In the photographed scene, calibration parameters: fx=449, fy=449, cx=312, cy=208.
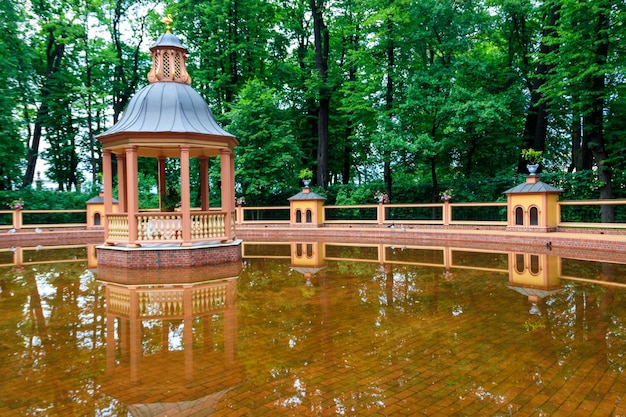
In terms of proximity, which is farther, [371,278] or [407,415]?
[371,278]

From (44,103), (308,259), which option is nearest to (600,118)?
(308,259)

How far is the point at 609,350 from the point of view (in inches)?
179

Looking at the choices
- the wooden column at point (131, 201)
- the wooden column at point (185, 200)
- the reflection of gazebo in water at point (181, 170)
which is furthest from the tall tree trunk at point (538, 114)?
the wooden column at point (131, 201)

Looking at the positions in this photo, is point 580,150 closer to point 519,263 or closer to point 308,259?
point 519,263

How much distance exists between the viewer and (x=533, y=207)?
16578 millimetres

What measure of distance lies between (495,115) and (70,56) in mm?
26860

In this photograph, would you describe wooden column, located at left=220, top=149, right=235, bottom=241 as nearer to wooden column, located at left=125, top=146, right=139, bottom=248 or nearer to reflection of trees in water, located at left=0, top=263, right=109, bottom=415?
wooden column, located at left=125, top=146, right=139, bottom=248

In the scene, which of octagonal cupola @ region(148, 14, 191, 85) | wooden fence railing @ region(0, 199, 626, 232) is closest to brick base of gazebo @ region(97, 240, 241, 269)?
octagonal cupola @ region(148, 14, 191, 85)

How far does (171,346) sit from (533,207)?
1524 cm

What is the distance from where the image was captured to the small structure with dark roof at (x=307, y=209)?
22.3 metres

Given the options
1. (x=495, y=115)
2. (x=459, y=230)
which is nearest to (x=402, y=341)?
(x=459, y=230)

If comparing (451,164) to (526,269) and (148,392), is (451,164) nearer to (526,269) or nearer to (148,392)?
(526,269)

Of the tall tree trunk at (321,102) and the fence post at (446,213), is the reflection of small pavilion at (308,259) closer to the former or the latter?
the fence post at (446,213)

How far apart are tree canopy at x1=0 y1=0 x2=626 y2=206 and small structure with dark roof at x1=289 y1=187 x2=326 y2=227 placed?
1942 mm
